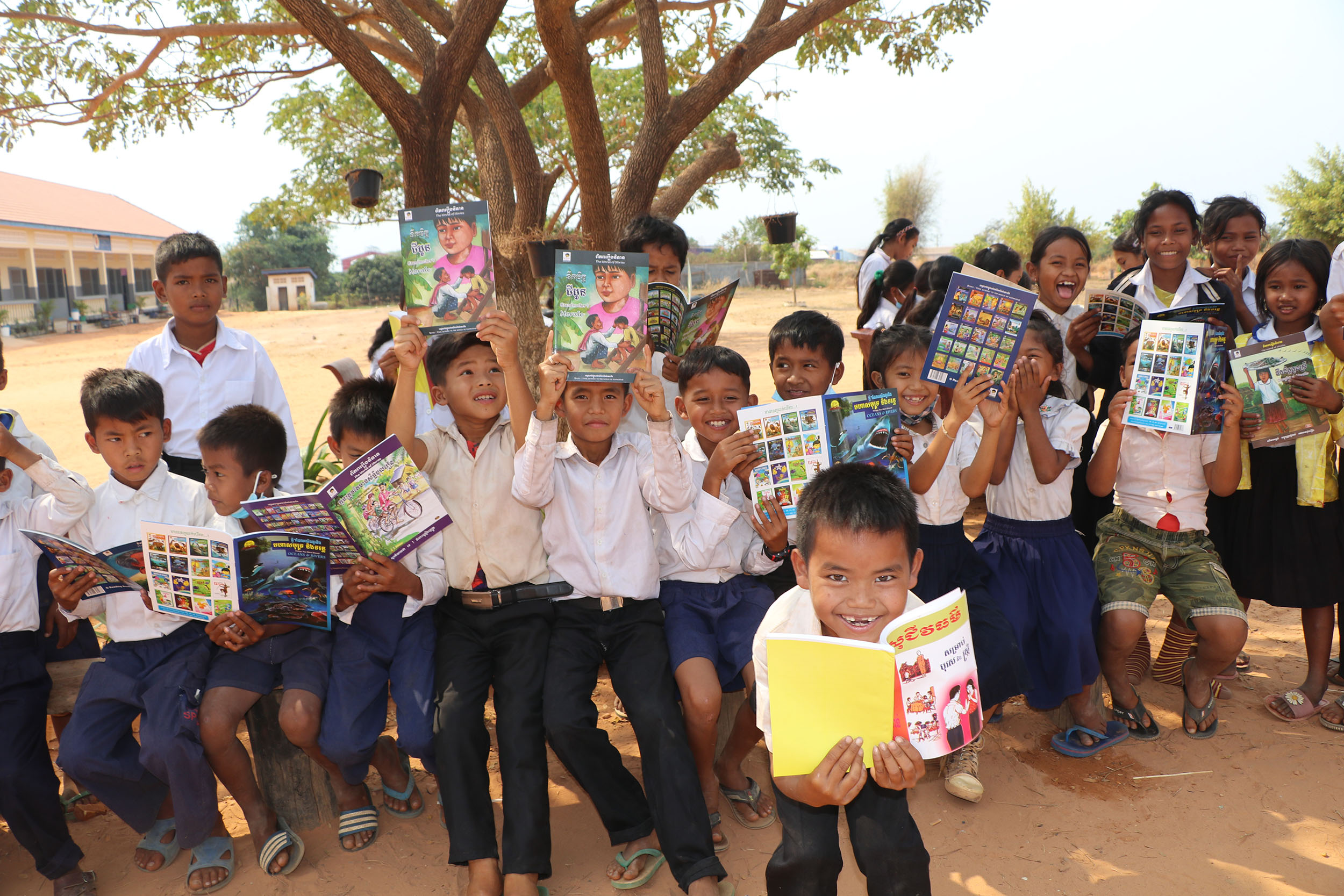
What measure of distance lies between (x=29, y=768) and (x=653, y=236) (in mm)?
2981

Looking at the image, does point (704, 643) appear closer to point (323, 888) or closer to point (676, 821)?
point (676, 821)

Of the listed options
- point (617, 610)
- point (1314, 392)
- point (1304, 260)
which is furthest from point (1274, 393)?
point (617, 610)

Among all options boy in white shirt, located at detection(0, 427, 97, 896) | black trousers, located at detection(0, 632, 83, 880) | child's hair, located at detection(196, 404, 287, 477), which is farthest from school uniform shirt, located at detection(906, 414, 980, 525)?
black trousers, located at detection(0, 632, 83, 880)

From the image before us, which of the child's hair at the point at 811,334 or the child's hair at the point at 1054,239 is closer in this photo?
the child's hair at the point at 811,334

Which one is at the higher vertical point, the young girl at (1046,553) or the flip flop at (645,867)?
the young girl at (1046,553)

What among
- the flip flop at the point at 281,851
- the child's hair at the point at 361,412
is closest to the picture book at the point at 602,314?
the child's hair at the point at 361,412

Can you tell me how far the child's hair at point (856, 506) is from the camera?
204 cm

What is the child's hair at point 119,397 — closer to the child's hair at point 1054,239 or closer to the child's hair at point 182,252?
the child's hair at point 182,252

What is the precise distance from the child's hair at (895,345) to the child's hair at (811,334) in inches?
5.7

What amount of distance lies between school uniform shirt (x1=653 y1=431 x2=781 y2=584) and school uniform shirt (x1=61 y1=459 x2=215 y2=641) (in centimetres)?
161

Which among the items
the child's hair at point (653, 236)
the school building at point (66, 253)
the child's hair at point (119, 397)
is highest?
the school building at point (66, 253)

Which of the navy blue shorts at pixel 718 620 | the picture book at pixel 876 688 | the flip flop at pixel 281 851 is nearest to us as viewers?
the picture book at pixel 876 688

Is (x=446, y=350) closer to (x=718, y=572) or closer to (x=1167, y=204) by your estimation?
(x=718, y=572)

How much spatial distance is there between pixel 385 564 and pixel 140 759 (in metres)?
0.95
